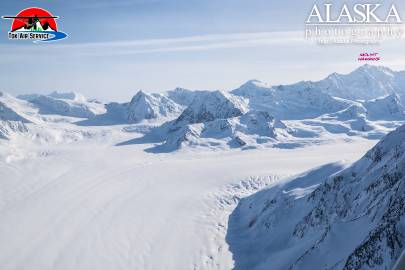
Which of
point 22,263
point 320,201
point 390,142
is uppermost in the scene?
point 390,142

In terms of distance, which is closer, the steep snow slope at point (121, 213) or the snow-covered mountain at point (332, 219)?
the snow-covered mountain at point (332, 219)

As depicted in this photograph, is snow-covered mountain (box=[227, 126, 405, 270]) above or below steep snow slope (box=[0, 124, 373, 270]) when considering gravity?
above

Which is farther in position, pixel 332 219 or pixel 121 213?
pixel 121 213

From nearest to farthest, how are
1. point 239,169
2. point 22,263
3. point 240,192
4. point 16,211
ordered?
point 22,263 < point 16,211 < point 240,192 < point 239,169

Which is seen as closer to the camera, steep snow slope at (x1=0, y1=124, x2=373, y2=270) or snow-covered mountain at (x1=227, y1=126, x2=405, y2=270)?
snow-covered mountain at (x1=227, y1=126, x2=405, y2=270)

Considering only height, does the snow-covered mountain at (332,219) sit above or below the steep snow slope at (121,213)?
above

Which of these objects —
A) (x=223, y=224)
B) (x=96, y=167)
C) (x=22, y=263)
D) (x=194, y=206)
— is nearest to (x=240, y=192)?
(x=194, y=206)

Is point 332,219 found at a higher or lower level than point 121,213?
higher

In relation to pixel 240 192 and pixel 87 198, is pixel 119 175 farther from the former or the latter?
pixel 240 192
